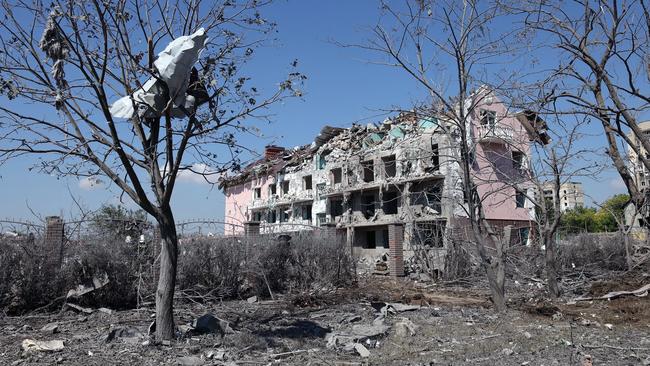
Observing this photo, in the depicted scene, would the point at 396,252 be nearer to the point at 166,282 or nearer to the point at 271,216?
the point at 166,282

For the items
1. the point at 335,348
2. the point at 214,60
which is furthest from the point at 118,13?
the point at 335,348

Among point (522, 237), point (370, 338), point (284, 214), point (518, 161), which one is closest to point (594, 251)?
point (518, 161)

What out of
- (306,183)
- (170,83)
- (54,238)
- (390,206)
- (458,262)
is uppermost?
(306,183)

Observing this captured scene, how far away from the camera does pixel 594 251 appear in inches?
832

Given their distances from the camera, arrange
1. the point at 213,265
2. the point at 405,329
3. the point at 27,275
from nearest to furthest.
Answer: the point at 405,329 < the point at 27,275 < the point at 213,265

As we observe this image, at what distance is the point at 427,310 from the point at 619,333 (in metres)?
3.47

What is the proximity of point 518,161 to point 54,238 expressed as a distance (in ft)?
36.8

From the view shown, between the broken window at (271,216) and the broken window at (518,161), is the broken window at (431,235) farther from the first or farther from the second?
the broken window at (271,216)

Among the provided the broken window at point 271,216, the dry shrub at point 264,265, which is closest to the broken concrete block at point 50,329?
the dry shrub at point 264,265

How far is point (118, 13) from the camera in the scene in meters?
7.23

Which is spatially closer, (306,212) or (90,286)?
(90,286)

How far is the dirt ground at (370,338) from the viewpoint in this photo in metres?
6.71

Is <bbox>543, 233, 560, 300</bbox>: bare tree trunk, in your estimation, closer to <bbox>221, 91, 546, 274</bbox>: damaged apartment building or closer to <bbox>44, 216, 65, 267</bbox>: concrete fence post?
<bbox>44, 216, 65, 267</bbox>: concrete fence post

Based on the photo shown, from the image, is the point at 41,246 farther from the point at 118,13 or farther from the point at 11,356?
the point at 118,13
